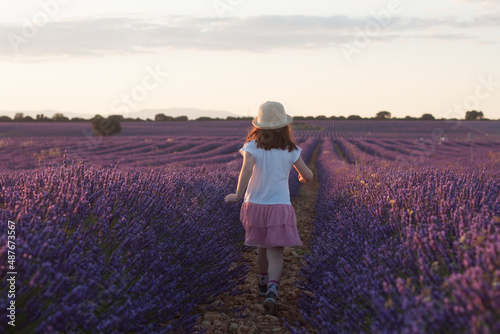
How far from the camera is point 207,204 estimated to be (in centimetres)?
383

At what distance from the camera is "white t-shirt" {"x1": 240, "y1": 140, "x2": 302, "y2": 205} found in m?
3.29

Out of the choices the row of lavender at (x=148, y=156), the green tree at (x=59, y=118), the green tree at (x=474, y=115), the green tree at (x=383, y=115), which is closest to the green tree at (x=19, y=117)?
the green tree at (x=59, y=118)

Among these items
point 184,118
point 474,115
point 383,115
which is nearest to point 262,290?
point 184,118

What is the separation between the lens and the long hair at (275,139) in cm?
329

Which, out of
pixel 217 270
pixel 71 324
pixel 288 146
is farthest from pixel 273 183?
pixel 71 324

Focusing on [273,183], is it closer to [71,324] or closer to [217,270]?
[217,270]

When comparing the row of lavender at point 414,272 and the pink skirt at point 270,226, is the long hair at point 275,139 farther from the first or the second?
the row of lavender at point 414,272

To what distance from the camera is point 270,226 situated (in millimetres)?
3217

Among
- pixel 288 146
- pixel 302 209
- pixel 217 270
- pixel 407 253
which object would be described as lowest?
pixel 302 209

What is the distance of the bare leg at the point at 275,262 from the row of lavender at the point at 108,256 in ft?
0.84

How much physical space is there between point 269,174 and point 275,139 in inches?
10.7

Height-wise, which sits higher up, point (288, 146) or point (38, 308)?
point (288, 146)

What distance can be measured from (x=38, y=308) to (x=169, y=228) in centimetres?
120
